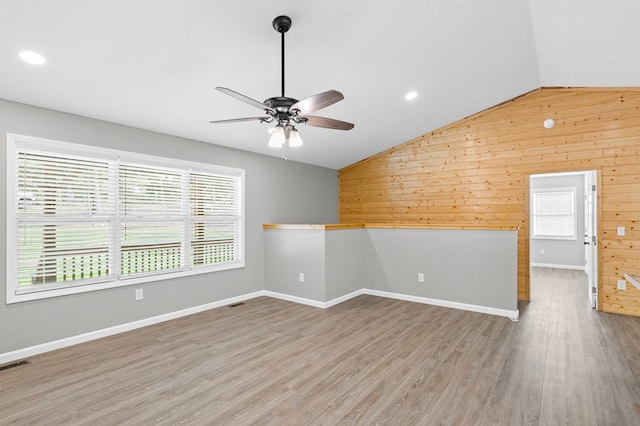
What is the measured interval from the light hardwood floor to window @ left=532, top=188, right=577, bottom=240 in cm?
451

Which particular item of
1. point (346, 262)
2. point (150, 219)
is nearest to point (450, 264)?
point (346, 262)

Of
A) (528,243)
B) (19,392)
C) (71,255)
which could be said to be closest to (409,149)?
(528,243)

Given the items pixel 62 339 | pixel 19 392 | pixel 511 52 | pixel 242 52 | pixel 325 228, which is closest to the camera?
pixel 19 392

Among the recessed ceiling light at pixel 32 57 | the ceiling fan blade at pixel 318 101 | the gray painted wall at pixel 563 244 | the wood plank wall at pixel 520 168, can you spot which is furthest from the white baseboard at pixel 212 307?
the gray painted wall at pixel 563 244

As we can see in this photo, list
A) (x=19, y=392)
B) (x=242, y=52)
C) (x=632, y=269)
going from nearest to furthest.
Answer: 1. (x=19, y=392)
2. (x=242, y=52)
3. (x=632, y=269)

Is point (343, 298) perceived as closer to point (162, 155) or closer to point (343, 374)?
point (343, 374)

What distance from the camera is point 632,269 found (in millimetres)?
4355

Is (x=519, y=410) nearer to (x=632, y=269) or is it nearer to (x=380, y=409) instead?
(x=380, y=409)

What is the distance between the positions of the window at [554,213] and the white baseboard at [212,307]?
5057 millimetres

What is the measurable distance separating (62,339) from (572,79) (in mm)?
6784

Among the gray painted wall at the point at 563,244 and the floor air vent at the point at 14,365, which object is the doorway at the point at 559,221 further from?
the floor air vent at the point at 14,365

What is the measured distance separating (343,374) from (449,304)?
8.49 feet

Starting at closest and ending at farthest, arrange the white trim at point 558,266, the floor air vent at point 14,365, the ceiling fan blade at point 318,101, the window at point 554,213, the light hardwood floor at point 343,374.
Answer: the ceiling fan blade at point 318,101
the light hardwood floor at point 343,374
the floor air vent at point 14,365
the white trim at point 558,266
the window at point 554,213

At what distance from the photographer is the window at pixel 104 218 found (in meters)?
3.13
